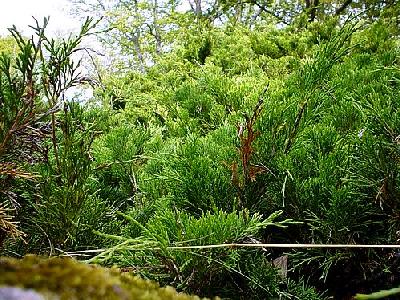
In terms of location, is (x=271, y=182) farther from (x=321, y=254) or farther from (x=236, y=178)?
(x=321, y=254)

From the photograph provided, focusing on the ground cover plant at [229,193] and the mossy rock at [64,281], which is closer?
the mossy rock at [64,281]

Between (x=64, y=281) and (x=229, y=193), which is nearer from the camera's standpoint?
(x=64, y=281)

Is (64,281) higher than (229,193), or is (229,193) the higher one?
(64,281)

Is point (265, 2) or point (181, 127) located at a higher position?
point (265, 2)

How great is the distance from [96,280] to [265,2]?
6499mm

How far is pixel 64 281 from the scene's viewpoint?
1.40 feet

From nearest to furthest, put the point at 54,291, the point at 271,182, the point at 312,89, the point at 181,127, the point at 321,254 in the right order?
the point at 54,291 → the point at 321,254 → the point at 271,182 → the point at 312,89 → the point at 181,127

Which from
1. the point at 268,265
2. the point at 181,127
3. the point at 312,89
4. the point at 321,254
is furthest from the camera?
the point at 181,127

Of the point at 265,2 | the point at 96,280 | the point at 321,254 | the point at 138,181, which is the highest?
the point at 265,2

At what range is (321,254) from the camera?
131 centimetres

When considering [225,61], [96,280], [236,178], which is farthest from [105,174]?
[225,61]

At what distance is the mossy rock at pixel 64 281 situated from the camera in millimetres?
405

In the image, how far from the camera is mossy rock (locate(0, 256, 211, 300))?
0.40m

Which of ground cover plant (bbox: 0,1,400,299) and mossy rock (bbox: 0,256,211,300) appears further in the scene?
ground cover plant (bbox: 0,1,400,299)
